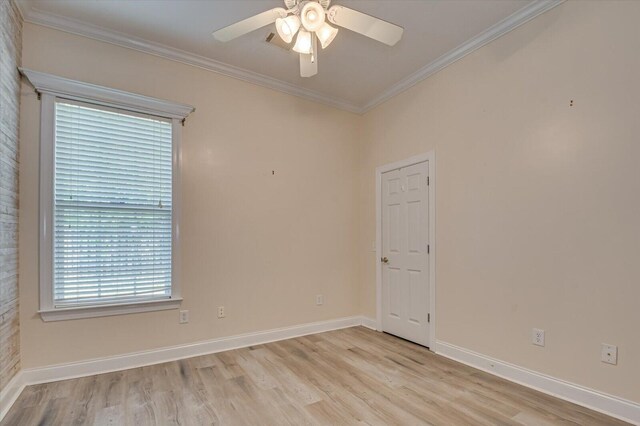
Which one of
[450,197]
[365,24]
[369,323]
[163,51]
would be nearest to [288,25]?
[365,24]

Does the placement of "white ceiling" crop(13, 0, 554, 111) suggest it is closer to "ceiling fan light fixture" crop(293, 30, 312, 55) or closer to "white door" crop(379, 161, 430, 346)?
"ceiling fan light fixture" crop(293, 30, 312, 55)

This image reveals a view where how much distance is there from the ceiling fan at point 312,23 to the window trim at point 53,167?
1349mm

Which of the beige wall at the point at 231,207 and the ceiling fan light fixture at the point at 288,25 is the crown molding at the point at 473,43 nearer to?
the beige wall at the point at 231,207

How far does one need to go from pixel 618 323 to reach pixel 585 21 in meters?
2.10

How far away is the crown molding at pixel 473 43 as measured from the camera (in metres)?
2.53

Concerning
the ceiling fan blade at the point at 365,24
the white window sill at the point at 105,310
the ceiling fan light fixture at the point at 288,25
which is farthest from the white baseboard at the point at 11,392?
the ceiling fan blade at the point at 365,24

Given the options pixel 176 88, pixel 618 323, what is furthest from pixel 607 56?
pixel 176 88

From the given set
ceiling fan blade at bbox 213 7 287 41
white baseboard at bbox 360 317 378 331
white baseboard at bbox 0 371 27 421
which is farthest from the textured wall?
white baseboard at bbox 360 317 378 331

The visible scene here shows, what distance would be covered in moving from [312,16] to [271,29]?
3.53 ft

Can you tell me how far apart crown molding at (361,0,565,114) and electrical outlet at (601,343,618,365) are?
8.16 ft

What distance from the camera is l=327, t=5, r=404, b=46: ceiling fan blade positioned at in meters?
1.96

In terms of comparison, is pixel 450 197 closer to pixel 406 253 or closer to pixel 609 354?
pixel 406 253

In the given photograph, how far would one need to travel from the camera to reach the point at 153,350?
3.00 m

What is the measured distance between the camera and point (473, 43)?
299 cm
